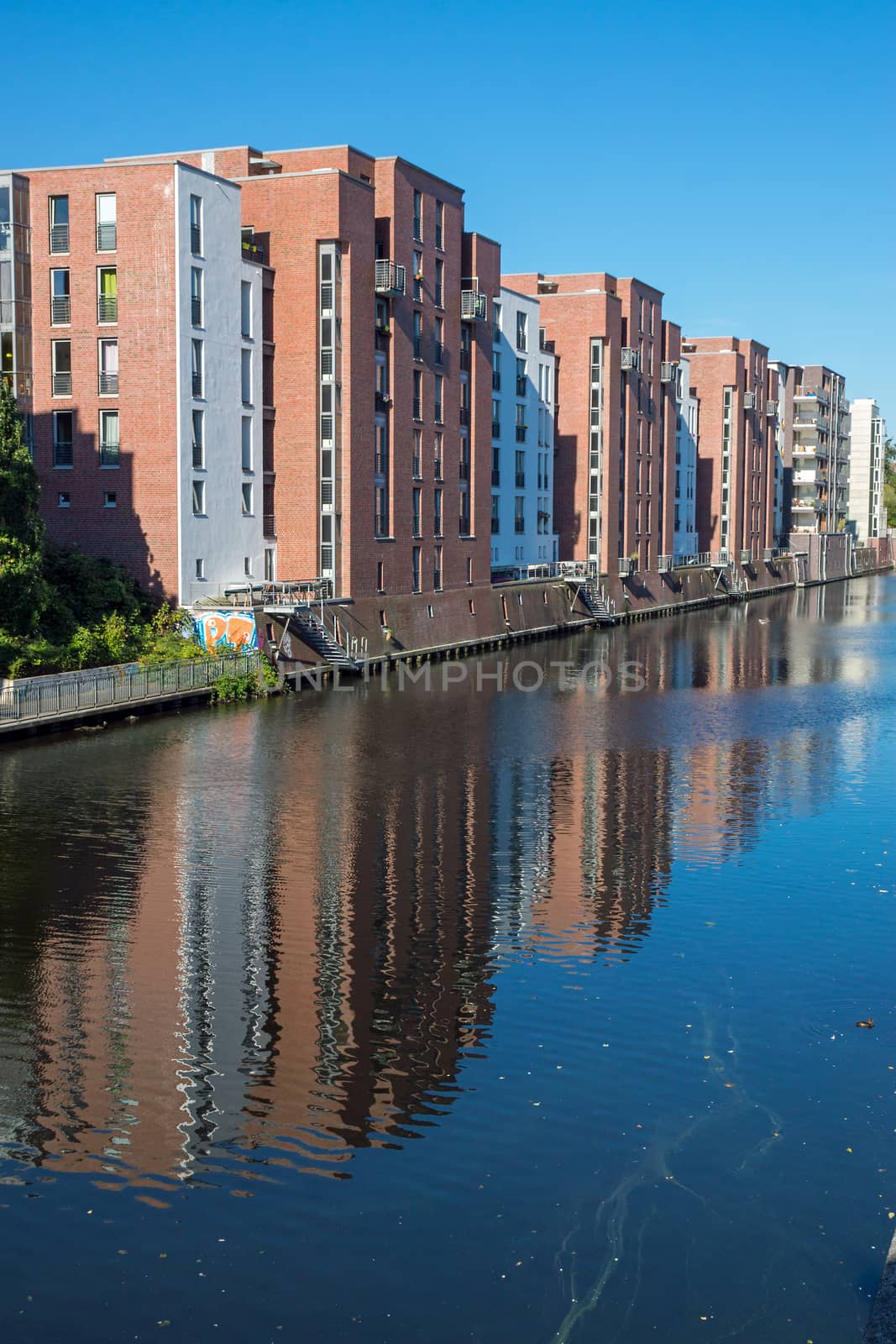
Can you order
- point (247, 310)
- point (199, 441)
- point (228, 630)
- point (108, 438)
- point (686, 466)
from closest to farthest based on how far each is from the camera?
point (228, 630), point (108, 438), point (199, 441), point (247, 310), point (686, 466)

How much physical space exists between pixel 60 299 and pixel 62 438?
6.10 m

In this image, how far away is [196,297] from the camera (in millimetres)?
62562

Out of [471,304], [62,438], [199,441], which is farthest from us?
[471,304]

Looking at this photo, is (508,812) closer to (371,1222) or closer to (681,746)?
(681,746)

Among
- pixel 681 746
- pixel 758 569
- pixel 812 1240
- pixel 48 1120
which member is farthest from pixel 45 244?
pixel 758 569

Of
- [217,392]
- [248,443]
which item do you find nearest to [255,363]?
[248,443]

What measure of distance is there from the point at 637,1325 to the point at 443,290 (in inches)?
2872

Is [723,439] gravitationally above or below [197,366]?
above

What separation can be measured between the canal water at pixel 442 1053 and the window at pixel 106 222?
92.7 feet

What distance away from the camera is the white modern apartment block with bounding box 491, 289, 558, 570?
96.8m

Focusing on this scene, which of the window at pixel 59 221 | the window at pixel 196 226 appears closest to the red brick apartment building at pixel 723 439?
the window at pixel 196 226

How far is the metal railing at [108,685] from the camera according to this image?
4647 centimetres

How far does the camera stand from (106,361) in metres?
62.6

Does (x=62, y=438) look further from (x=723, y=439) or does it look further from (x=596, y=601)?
(x=723, y=439)
